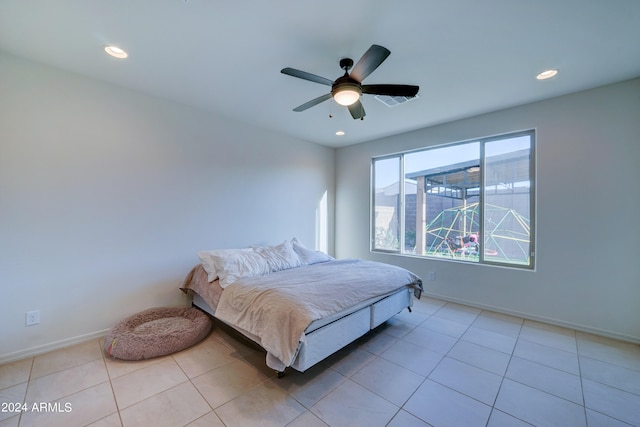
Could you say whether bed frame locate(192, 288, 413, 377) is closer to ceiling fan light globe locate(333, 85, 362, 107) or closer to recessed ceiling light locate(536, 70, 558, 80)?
ceiling fan light globe locate(333, 85, 362, 107)

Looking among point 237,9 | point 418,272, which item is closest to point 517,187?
point 418,272

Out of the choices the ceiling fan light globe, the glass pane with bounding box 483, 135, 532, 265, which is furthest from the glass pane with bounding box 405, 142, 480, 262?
the ceiling fan light globe

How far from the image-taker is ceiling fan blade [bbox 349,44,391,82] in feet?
5.29

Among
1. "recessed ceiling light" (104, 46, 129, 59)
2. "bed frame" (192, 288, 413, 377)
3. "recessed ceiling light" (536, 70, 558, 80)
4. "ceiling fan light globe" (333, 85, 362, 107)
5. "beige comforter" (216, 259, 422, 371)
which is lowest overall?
"bed frame" (192, 288, 413, 377)

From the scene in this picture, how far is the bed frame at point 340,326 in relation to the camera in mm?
1957

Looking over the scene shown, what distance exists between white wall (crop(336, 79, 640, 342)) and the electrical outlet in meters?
4.95

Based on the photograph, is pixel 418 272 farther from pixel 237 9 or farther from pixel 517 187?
pixel 237 9

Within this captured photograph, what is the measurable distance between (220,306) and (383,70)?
2.76m

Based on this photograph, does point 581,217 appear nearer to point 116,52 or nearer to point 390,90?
point 390,90

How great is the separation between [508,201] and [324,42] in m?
3.09

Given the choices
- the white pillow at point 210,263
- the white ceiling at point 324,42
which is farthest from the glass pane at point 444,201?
the white pillow at point 210,263

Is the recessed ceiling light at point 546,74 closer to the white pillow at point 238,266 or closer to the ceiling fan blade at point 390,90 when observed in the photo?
the ceiling fan blade at point 390,90

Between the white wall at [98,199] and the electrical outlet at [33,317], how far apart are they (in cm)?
3

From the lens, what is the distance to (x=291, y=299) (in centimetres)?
207
